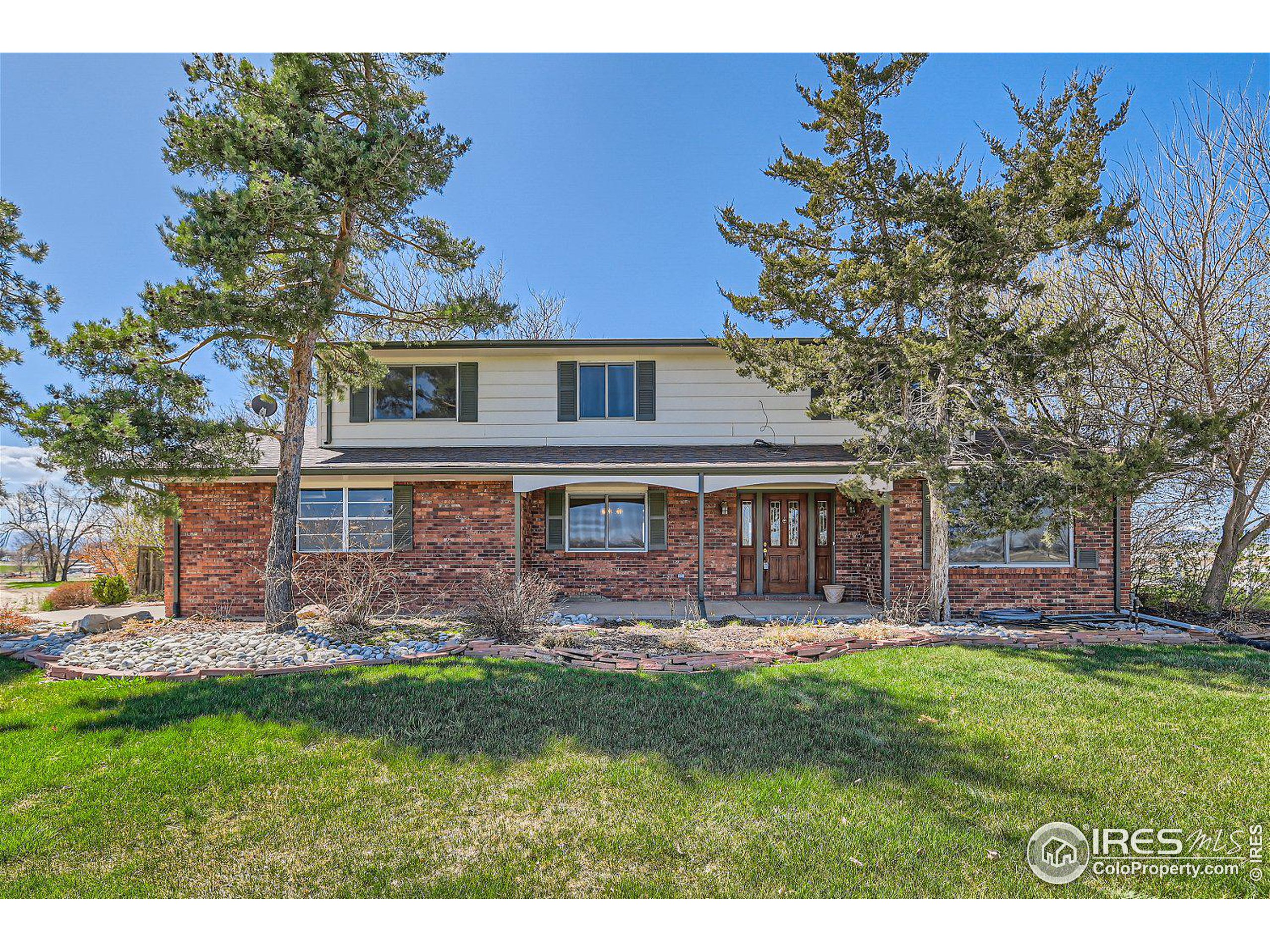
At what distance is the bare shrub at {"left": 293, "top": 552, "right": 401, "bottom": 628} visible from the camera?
7.34 m

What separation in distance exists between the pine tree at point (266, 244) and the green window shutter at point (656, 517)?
460 cm

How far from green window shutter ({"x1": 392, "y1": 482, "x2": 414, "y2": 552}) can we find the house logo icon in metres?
9.18

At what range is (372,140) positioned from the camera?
6.43 meters

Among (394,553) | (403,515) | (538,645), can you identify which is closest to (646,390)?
(403,515)

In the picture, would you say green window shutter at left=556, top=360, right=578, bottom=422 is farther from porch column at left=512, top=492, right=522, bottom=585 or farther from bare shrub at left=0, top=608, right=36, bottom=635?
bare shrub at left=0, top=608, right=36, bottom=635

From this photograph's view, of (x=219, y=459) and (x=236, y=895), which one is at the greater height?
(x=219, y=459)

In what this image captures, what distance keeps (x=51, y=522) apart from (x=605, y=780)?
21.8m

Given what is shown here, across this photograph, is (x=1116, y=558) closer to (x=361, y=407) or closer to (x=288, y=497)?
(x=288, y=497)

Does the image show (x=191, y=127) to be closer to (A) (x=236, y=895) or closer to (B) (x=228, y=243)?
(B) (x=228, y=243)

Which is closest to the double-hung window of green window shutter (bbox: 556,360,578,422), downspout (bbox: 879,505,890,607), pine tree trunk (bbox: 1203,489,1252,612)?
green window shutter (bbox: 556,360,578,422)

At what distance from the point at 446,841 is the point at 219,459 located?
6.39 m

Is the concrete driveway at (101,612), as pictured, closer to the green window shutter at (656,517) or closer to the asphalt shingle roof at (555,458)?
the asphalt shingle roof at (555,458)

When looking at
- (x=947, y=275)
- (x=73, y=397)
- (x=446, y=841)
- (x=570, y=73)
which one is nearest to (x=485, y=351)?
(x=73, y=397)

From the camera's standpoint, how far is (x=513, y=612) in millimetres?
7359
